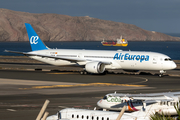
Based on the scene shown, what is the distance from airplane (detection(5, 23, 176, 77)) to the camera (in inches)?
2148

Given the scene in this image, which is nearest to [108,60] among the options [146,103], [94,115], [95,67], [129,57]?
[95,67]

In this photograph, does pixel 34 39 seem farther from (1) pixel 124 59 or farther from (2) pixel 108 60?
(1) pixel 124 59

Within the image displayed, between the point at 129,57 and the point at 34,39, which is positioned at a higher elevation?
the point at 34,39

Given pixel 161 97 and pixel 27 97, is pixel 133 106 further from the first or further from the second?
pixel 27 97

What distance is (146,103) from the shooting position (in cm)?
1792

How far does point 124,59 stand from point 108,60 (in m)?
3.03

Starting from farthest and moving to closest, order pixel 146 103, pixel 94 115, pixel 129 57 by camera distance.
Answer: pixel 129 57, pixel 146 103, pixel 94 115

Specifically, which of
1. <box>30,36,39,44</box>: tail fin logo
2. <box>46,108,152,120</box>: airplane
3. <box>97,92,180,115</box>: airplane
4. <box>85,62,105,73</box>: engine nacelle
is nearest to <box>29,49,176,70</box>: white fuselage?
<box>85,62,105,73</box>: engine nacelle

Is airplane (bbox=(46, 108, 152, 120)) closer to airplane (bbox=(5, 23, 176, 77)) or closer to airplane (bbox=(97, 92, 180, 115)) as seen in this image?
airplane (bbox=(97, 92, 180, 115))

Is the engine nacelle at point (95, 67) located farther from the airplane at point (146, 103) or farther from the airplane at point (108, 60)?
the airplane at point (146, 103)

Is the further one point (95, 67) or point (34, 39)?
point (34, 39)

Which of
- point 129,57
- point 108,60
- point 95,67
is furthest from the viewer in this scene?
point 108,60

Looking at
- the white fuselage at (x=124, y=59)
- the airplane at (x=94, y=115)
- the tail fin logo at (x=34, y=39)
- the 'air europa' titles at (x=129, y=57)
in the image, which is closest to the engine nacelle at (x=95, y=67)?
the white fuselage at (x=124, y=59)

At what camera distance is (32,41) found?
67.2 meters
